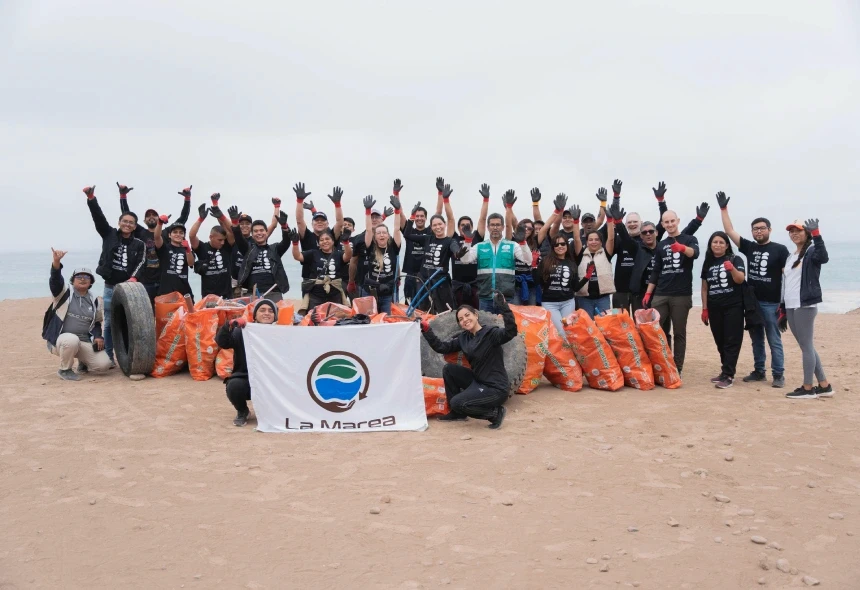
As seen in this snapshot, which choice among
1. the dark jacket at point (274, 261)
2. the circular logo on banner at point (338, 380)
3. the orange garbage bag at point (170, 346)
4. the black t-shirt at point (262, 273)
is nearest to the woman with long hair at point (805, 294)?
the circular logo on banner at point (338, 380)

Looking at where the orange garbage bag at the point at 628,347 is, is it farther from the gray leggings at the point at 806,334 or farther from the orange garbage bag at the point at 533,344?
the gray leggings at the point at 806,334

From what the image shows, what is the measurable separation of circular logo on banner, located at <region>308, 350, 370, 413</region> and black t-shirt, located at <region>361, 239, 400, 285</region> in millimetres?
2451

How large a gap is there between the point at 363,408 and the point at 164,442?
5.48 feet

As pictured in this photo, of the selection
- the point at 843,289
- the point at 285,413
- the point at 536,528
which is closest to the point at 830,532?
the point at 536,528

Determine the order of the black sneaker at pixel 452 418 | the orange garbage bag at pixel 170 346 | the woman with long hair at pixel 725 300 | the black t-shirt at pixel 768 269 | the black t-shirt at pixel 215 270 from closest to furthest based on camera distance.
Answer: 1. the black sneaker at pixel 452 418
2. the black t-shirt at pixel 768 269
3. the woman with long hair at pixel 725 300
4. the orange garbage bag at pixel 170 346
5. the black t-shirt at pixel 215 270

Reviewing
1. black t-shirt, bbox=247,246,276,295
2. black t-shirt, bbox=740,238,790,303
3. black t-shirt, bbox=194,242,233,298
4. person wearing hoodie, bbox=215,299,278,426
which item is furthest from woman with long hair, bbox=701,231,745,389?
black t-shirt, bbox=194,242,233,298

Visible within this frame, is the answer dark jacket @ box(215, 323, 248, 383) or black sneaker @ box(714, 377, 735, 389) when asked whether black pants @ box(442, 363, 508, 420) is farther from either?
black sneaker @ box(714, 377, 735, 389)

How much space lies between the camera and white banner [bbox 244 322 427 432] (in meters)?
6.03

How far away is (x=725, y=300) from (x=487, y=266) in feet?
8.86

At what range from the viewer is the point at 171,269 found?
878cm

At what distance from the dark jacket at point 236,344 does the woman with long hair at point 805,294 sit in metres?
5.47

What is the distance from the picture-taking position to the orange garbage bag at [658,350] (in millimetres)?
7395

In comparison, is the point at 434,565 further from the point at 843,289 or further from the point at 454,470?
the point at 843,289

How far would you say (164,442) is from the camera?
561 centimetres
